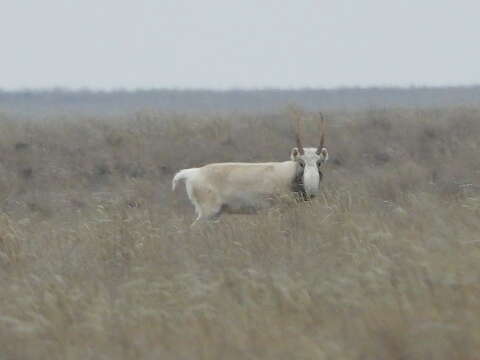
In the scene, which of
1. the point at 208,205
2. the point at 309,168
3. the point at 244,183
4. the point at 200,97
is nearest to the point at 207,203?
the point at 208,205

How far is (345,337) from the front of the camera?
5090mm

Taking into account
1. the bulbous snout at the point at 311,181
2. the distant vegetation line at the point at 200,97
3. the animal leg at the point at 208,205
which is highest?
the bulbous snout at the point at 311,181

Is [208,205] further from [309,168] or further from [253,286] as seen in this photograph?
[253,286]

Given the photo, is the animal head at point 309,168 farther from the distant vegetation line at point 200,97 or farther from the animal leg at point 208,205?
the distant vegetation line at point 200,97

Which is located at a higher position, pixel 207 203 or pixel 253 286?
pixel 253 286

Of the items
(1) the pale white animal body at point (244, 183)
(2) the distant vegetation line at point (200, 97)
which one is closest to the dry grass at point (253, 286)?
(1) the pale white animal body at point (244, 183)

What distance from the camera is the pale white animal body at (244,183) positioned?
40.5 ft

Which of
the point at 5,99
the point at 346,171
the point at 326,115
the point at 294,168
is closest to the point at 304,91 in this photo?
the point at 5,99

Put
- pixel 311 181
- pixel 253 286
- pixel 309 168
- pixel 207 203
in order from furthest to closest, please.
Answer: pixel 207 203 < pixel 309 168 < pixel 311 181 < pixel 253 286

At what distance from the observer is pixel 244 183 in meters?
12.6

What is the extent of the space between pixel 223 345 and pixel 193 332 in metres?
0.26

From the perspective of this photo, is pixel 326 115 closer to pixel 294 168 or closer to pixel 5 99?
pixel 294 168

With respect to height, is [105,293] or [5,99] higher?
[105,293]

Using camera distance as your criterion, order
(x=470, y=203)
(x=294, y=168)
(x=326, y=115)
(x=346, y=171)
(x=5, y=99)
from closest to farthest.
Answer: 1. (x=470, y=203)
2. (x=294, y=168)
3. (x=346, y=171)
4. (x=326, y=115)
5. (x=5, y=99)
